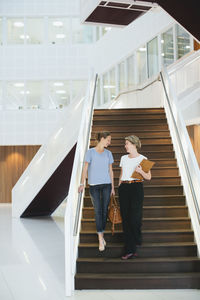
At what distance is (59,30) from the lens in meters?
24.1

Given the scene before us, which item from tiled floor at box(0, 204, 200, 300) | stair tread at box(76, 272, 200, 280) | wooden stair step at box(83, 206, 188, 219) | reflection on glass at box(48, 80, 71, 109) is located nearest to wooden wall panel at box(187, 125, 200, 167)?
tiled floor at box(0, 204, 200, 300)

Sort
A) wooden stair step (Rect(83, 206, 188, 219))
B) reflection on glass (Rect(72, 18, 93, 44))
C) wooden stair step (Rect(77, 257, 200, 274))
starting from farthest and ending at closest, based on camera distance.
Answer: reflection on glass (Rect(72, 18, 93, 44))
wooden stair step (Rect(83, 206, 188, 219))
wooden stair step (Rect(77, 257, 200, 274))

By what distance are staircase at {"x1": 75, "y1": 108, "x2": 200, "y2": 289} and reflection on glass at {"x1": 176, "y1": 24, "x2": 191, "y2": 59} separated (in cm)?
616

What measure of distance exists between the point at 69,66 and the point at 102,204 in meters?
17.6

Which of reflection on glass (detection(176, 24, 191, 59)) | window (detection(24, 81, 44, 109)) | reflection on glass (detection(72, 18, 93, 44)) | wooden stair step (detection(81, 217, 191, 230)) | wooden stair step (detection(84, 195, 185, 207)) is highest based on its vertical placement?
reflection on glass (detection(72, 18, 93, 44))

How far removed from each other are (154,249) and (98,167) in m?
1.58

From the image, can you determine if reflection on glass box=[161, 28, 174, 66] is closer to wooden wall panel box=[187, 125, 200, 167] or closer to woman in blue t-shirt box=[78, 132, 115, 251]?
wooden wall panel box=[187, 125, 200, 167]

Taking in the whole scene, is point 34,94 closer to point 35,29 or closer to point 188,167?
point 35,29

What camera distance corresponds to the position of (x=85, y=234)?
7555 millimetres

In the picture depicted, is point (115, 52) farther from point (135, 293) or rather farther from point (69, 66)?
point (135, 293)

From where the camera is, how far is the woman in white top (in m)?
6.82

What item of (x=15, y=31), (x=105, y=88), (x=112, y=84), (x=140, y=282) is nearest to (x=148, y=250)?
(x=140, y=282)

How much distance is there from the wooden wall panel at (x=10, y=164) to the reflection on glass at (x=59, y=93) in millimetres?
2647

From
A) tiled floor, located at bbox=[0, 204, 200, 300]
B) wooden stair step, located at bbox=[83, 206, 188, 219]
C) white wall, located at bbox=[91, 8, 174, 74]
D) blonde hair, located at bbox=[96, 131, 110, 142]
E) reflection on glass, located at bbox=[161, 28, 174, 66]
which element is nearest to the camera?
tiled floor, located at bbox=[0, 204, 200, 300]
